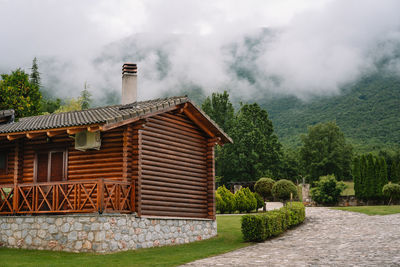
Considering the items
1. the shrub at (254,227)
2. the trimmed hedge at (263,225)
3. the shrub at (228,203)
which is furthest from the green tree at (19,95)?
the shrub at (254,227)

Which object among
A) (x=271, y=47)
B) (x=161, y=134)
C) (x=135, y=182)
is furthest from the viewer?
(x=271, y=47)

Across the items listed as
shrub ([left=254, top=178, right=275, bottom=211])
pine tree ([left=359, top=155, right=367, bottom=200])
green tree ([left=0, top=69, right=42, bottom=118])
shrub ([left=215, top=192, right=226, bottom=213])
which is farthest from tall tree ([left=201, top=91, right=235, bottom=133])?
shrub ([left=215, top=192, right=226, bottom=213])

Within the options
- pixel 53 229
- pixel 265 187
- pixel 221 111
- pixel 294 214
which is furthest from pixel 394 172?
pixel 221 111

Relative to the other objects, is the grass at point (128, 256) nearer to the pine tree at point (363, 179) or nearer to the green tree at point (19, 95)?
the green tree at point (19, 95)

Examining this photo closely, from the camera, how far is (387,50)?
14625 cm

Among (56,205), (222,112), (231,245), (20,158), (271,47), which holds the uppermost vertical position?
(271,47)

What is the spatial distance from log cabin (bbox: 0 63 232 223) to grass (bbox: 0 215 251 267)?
4.52ft

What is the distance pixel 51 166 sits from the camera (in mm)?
18469

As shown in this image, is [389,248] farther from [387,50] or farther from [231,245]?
[387,50]

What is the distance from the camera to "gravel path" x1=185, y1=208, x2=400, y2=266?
13297mm

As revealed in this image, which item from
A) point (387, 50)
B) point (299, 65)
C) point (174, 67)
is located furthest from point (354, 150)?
point (174, 67)

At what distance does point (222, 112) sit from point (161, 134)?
53.6 m

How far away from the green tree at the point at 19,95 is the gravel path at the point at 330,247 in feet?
68.4

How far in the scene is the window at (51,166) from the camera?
717 inches
